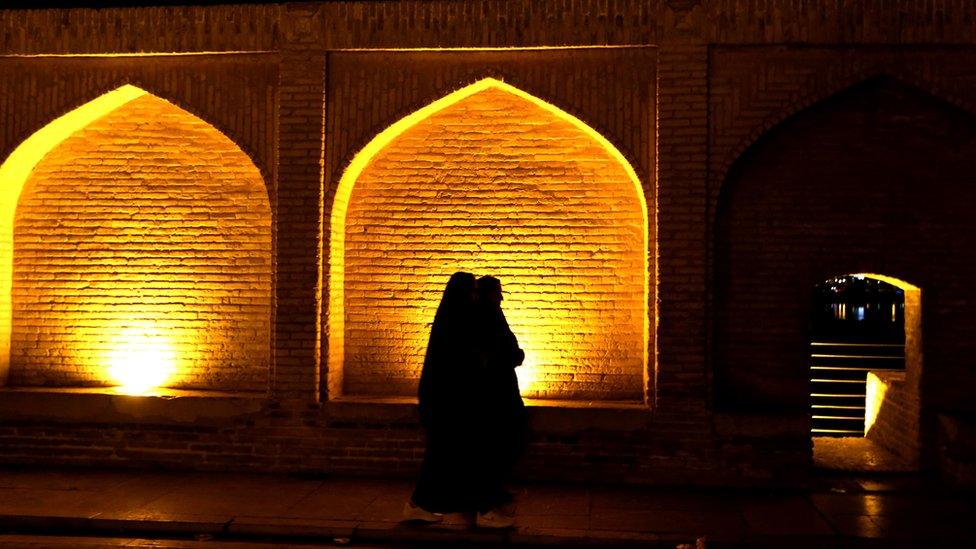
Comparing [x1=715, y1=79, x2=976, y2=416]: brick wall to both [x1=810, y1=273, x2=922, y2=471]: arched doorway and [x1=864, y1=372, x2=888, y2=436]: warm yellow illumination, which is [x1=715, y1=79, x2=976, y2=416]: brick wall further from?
[x1=864, y1=372, x2=888, y2=436]: warm yellow illumination

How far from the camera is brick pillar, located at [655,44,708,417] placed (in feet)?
23.9

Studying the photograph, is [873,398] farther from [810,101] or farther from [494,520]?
[494,520]

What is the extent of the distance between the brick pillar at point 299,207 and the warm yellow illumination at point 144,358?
1229 mm

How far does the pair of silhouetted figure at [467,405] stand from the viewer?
590 centimetres

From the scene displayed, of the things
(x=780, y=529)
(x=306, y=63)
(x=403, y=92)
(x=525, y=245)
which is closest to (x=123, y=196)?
(x=306, y=63)

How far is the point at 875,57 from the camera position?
7207 millimetres

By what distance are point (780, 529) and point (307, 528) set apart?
3188 mm

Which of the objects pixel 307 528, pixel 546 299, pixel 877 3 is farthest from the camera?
pixel 546 299

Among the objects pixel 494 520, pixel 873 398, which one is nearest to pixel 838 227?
pixel 873 398

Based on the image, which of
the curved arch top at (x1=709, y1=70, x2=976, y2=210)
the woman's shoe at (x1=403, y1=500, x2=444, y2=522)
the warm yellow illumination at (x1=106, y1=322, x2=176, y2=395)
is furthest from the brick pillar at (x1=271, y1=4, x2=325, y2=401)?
the curved arch top at (x1=709, y1=70, x2=976, y2=210)

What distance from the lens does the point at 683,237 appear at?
23.9 feet

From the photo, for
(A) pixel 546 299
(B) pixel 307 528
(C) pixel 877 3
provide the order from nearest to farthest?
(B) pixel 307 528 < (C) pixel 877 3 < (A) pixel 546 299

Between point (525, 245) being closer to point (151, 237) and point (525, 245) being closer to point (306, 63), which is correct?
point (306, 63)

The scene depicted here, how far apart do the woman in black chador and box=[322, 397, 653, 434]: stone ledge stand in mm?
1293
